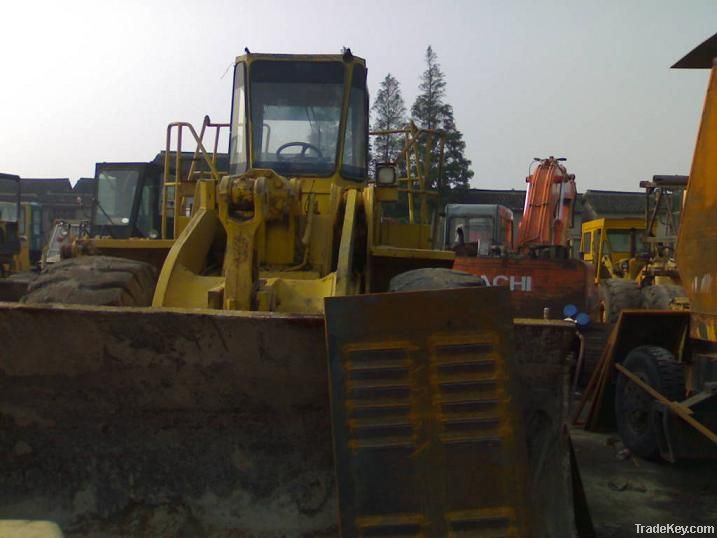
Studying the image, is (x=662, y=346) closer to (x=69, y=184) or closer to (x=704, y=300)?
(x=704, y=300)

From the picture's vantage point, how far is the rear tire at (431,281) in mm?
4770

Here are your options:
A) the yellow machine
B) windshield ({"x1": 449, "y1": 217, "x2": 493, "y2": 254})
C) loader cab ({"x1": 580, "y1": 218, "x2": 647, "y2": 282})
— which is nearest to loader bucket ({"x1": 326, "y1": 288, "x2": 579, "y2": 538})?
the yellow machine

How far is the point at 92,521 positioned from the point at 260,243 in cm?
224

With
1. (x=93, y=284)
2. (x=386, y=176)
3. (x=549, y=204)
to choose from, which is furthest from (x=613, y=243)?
(x=93, y=284)

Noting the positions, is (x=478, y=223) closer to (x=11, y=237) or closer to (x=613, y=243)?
(x=613, y=243)

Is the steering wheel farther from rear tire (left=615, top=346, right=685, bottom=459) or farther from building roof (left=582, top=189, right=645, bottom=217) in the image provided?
building roof (left=582, top=189, right=645, bottom=217)

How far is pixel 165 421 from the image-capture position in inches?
149

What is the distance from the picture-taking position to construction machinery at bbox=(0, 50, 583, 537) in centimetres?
342

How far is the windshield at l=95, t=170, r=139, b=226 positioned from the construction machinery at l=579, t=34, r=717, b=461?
943 centimetres

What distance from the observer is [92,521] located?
3.71 metres

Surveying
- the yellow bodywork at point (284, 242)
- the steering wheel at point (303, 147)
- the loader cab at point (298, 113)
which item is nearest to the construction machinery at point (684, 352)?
the yellow bodywork at point (284, 242)

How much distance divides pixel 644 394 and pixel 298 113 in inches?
145

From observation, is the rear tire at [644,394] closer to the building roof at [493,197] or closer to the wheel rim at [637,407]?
the wheel rim at [637,407]

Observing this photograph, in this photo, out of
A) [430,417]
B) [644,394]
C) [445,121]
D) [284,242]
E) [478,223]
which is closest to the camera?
[430,417]
